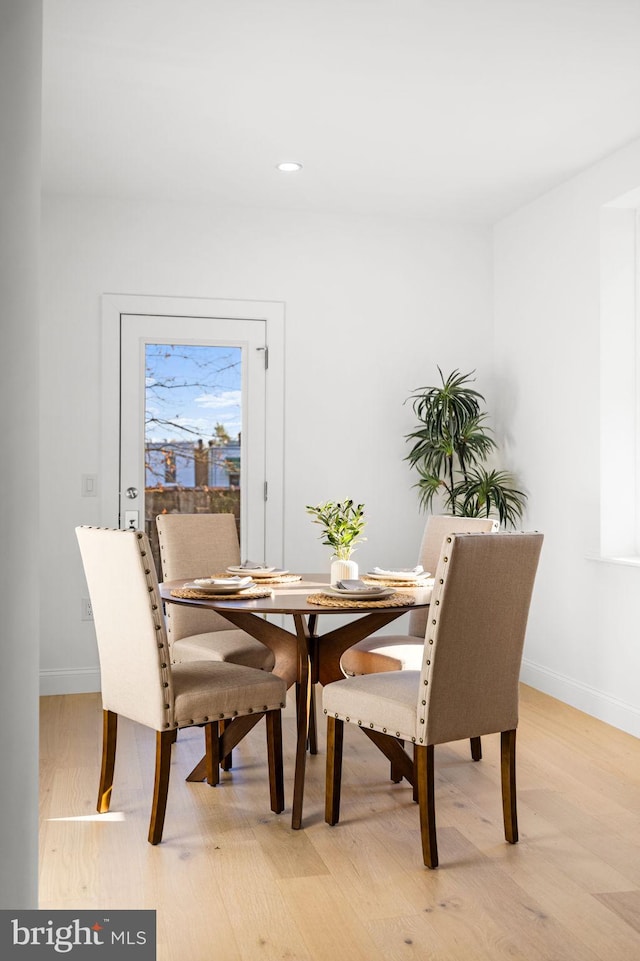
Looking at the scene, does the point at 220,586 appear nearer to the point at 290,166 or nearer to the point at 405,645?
the point at 405,645

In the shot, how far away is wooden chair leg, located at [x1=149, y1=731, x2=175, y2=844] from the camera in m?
2.71

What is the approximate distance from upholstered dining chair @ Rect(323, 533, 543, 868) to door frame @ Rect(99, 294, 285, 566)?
2.29 metres

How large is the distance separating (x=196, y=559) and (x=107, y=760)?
1.16 m

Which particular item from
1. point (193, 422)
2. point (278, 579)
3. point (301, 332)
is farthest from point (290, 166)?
point (278, 579)

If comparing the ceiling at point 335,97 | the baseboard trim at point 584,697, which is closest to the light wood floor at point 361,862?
the baseboard trim at point 584,697

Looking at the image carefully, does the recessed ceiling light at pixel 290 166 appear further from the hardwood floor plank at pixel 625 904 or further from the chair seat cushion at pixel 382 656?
the hardwood floor plank at pixel 625 904

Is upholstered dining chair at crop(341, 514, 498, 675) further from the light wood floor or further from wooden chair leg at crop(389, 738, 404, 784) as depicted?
the light wood floor

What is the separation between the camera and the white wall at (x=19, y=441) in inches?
41.4

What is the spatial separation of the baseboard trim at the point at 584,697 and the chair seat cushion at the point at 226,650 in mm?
1780

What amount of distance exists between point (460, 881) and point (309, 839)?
535 mm

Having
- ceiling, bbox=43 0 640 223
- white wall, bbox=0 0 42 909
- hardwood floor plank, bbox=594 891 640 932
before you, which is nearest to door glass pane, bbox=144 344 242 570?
ceiling, bbox=43 0 640 223

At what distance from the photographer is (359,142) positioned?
4.05 metres

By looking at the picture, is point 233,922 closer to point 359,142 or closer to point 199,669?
point 199,669

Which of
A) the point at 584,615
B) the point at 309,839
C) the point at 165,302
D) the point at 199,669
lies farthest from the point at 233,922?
the point at 165,302
